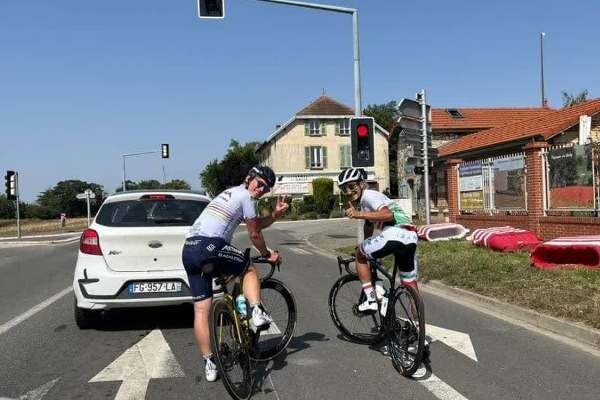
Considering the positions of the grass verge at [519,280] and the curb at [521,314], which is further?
the grass verge at [519,280]

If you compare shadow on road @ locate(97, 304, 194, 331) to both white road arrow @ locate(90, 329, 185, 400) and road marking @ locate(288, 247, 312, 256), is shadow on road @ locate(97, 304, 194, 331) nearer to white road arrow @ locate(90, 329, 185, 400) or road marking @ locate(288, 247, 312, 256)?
white road arrow @ locate(90, 329, 185, 400)

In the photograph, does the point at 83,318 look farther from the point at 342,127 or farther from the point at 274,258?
the point at 342,127

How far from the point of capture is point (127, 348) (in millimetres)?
6316

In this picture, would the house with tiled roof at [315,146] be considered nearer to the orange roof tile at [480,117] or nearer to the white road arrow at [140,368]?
the orange roof tile at [480,117]

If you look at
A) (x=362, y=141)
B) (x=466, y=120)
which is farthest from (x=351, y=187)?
(x=466, y=120)

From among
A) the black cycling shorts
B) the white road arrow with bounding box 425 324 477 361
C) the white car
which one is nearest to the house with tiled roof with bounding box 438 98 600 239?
the white road arrow with bounding box 425 324 477 361

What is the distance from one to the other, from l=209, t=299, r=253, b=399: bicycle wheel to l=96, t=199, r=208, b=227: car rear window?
104 inches

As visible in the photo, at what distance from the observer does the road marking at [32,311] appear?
7691mm

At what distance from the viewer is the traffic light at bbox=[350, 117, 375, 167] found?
Answer: 14266mm

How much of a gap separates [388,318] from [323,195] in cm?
4759

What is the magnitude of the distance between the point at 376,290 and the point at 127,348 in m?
2.64

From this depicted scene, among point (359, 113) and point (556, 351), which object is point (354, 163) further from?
point (556, 351)

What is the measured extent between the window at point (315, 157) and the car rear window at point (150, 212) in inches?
2105

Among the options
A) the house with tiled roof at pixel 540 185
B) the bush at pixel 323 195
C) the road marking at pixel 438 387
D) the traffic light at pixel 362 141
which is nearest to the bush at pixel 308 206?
the bush at pixel 323 195
